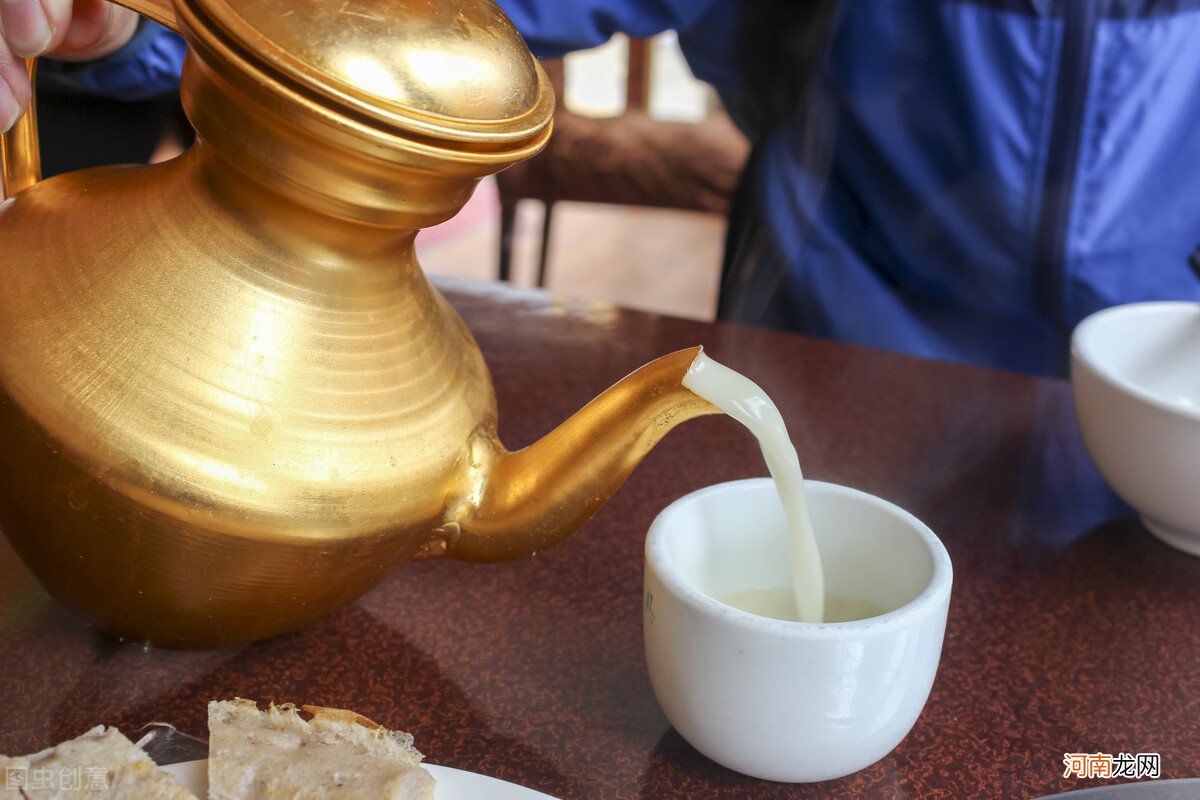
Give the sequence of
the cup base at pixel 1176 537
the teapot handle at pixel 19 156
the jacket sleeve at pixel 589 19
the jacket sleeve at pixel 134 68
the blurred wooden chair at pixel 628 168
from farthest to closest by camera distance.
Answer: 1. the blurred wooden chair at pixel 628 168
2. the jacket sleeve at pixel 589 19
3. the jacket sleeve at pixel 134 68
4. the cup base at pixel 1176 537
5. the teapot handle at pixel 19 156

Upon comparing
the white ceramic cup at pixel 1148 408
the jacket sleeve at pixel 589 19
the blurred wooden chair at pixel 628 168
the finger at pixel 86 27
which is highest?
the finger at pixel 86 27

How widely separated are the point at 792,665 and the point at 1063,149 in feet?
2.39

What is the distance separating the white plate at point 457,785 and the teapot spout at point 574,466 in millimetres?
126

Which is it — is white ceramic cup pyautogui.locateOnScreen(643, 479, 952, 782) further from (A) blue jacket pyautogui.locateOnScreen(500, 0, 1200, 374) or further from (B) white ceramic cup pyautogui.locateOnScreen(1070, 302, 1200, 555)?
(A) blue jacket pyautogui.locateOnScreen(500, 0, 1200, 374)

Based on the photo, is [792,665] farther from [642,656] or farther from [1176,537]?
[1176,537]

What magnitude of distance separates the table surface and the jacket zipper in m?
0.27

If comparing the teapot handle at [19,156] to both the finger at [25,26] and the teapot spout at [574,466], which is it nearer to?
the finger at [25,26]

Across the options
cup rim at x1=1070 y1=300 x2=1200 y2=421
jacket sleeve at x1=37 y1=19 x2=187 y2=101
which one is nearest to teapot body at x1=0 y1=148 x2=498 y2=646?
cup rim at x1=1070 y1=300 x2=1200 y2=421

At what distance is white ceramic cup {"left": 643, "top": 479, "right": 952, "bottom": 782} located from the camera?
43cm

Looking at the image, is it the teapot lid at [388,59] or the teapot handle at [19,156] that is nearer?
the teapot lid at [388,59]

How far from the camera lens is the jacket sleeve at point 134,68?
3.04 ft

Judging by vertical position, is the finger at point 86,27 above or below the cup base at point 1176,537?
above

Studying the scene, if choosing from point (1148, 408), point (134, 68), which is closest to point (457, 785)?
point (1148, 408)

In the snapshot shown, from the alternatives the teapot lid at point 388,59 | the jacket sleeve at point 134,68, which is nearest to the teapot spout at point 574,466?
the teapot lid at point 388,59
